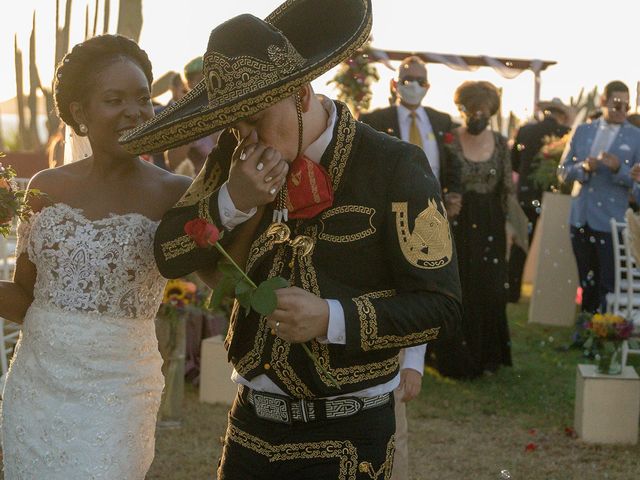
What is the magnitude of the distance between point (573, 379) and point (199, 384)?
3.17m

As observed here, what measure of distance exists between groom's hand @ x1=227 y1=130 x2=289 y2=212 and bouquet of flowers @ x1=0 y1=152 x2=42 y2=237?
0.87m

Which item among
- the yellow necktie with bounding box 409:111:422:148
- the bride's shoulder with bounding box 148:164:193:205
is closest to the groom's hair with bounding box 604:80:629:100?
the yellow necktie with bounding box 409:111:422:148

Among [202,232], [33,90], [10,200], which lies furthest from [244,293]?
[33,90]

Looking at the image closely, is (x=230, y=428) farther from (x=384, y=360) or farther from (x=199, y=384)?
(x=199, y=384)

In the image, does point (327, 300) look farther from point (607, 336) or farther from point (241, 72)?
point (607, 336)

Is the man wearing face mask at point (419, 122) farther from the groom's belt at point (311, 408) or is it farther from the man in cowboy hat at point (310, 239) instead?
the groom's belt at point (311, 408)

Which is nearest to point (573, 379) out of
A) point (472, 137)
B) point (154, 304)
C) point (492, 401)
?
point (492, 401)

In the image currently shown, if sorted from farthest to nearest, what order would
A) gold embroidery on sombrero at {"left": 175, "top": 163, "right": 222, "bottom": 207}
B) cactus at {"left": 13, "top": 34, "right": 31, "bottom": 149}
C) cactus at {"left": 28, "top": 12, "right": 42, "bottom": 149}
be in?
cactus at {"left": 13, "top": 34, "right": 31, "bottom": 149} < cactus at {"left": 28, "top": 12, "right": 42, "bottom": 149} < gold embroidery on sombrero at {"left": 175, "top": 163, "right": 222, "bottom": 207}

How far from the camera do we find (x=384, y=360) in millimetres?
3100

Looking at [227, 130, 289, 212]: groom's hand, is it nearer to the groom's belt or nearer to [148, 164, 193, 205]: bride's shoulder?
the groom's belt

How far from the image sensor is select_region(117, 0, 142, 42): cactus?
12.3m

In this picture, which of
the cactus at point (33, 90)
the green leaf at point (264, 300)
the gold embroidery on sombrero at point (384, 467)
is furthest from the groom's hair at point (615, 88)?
the green leaf at point (264, 300)

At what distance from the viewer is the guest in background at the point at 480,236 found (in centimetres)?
933

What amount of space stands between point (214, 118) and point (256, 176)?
0.17 m
